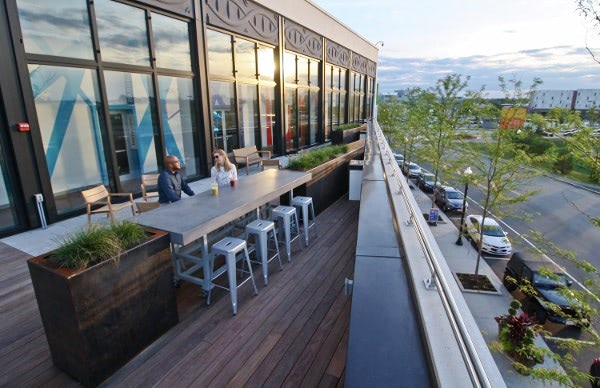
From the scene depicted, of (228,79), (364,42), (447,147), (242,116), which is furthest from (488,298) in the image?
(364,42)

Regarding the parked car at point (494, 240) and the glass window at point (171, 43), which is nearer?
the glass window at point (171, 43)

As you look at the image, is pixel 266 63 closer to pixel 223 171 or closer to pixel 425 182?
pixel 223 171

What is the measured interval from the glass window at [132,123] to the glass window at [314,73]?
28.7ft

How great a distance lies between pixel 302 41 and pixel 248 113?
4.80 m

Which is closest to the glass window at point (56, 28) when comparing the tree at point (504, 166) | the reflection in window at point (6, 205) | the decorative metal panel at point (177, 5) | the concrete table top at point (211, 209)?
the decorative metal panel at point (177, 5)

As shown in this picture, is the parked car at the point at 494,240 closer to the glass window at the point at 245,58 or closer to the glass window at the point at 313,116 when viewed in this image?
the glass window at the point at 313,116

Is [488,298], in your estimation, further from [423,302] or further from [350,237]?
[423,302]

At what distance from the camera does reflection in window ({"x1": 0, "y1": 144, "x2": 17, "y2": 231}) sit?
441cm

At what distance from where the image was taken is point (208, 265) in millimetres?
3094

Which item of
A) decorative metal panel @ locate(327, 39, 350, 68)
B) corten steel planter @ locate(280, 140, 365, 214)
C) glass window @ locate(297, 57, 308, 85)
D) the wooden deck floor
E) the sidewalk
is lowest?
the sidewalk

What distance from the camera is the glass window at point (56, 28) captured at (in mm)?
4406

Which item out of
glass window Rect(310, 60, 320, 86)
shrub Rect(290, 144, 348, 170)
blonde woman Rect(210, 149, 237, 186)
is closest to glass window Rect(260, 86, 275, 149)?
glass window Rect(310, 60, 320, 86)

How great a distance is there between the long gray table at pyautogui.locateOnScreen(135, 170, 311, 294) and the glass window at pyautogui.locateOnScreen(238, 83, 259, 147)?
5331 mm

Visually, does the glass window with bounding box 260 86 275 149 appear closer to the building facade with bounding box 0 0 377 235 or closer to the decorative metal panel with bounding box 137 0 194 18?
the building facade with bounding box 0 0 377 235
